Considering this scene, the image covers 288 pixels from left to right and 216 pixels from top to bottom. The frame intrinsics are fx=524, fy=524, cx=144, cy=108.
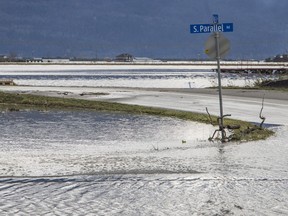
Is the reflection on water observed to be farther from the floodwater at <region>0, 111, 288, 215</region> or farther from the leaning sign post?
the leaning sign post

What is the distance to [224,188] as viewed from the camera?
8594mm

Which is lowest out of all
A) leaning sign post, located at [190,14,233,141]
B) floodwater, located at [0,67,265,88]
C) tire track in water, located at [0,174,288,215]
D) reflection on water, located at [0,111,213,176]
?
tire track in water, located at [0,174,288,215]

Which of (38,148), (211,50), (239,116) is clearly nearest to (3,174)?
(38,148)

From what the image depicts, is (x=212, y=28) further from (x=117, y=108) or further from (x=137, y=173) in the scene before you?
(x=117, y=108)

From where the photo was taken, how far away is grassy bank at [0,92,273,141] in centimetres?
1562

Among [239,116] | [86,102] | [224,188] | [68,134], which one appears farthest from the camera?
[86,102]

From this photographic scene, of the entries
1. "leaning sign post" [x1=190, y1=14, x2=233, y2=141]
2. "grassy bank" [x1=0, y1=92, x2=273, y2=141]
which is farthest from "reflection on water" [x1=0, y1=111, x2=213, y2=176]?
"leaning sign post" [x1=190, y1=14, x2=233, y2=141]

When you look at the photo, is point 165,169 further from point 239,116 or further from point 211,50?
point 239,116

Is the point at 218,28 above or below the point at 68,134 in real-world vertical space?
above

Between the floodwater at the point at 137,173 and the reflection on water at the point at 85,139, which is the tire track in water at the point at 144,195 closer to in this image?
the floodwater at the point at 137,173

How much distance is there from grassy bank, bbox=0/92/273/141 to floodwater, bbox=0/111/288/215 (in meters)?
0.84

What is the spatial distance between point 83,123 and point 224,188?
36.7ft

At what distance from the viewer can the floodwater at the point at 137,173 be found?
750 centimetres

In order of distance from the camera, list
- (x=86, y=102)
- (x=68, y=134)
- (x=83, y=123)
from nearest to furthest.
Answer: (x=68, y=134) → (x=83, y=123) → (x=86, y=102)
